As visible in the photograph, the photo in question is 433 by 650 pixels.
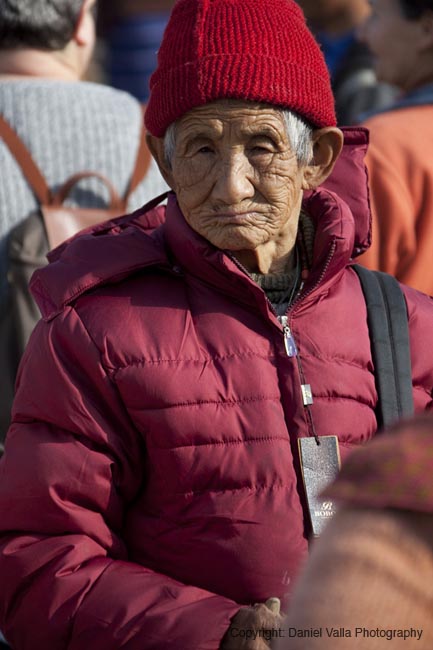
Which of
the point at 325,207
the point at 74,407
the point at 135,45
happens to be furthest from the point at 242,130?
the point at 135,45

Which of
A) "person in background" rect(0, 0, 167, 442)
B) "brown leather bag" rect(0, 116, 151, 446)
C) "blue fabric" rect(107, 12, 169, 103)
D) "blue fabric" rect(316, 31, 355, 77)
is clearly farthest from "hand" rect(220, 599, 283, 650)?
"blue fabric" rect(107, 12, 169, 103)

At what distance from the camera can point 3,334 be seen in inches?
138

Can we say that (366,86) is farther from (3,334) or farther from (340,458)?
(340,458)

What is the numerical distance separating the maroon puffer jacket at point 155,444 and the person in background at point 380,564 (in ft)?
3.60

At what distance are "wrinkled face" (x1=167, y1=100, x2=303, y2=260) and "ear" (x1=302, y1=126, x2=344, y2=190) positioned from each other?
0.12m

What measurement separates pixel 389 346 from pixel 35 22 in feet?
5.94

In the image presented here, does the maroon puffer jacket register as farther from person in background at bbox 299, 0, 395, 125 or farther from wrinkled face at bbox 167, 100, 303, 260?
person in background at bbox 299, 0, 395, 125

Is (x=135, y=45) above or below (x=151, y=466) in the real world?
below

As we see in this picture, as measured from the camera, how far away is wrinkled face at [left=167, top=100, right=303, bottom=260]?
2.75 m

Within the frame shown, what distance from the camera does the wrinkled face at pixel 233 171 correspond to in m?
2.75

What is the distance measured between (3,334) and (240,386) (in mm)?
1103

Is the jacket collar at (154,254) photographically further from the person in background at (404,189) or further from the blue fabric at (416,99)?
the blue fabric at (416,99)

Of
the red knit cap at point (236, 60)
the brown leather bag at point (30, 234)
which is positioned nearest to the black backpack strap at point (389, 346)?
the red knit cap at point (236, 60)

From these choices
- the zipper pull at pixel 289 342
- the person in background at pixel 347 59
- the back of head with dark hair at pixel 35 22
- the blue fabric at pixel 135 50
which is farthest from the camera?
the blue fabric at pixel 135 50
